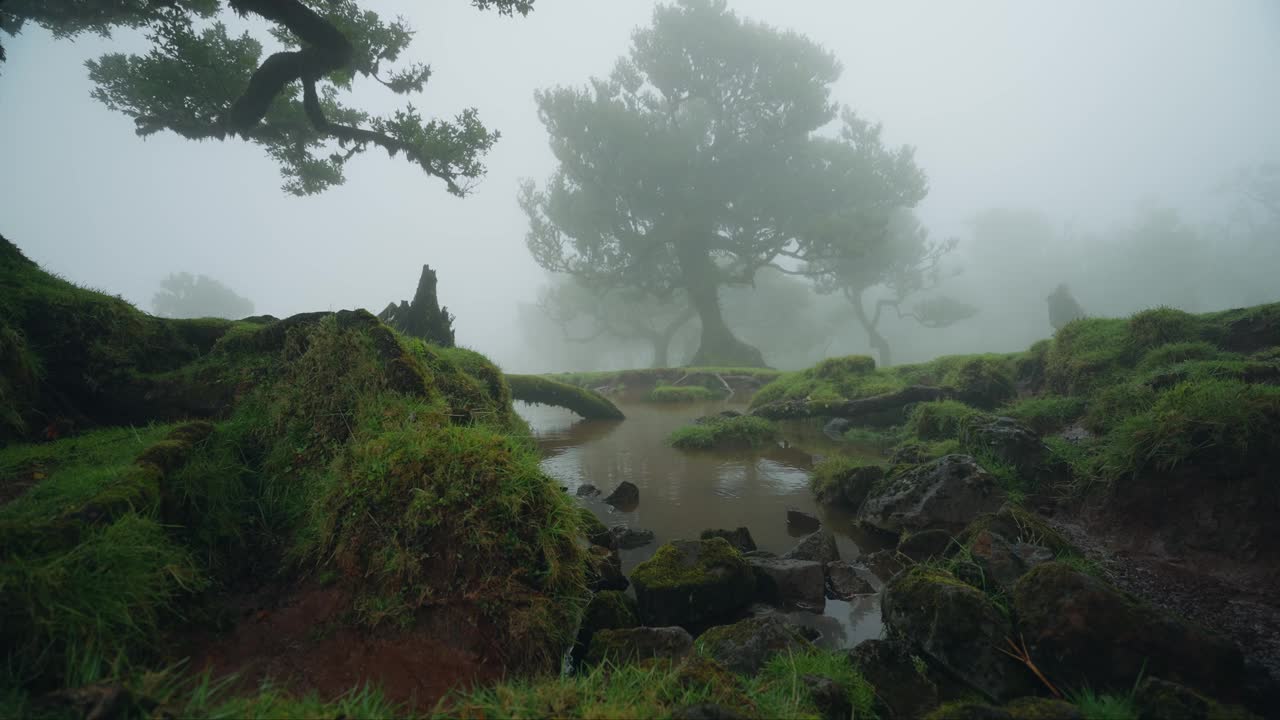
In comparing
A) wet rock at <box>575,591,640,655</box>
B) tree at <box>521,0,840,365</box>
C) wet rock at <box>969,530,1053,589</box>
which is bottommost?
wet rock at <box>575,591,640,655</box>

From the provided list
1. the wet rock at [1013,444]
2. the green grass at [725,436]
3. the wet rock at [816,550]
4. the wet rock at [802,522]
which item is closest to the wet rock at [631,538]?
the wet rock at [816,550]

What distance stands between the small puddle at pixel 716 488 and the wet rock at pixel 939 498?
1.09 ft

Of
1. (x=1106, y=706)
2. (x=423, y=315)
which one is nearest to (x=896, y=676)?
(x=1106, y=706)

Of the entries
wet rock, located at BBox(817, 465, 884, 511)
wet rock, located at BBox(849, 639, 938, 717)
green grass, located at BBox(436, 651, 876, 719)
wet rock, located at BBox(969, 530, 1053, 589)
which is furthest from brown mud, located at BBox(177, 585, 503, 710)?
wet rock, located at BBox(817, 465, 884, 511)

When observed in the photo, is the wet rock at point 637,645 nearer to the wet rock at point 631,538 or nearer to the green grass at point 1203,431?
the wet rock at point 631,538

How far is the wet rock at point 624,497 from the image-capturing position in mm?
5555

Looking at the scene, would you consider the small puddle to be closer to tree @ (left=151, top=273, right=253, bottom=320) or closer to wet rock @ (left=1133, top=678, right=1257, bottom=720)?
wet rock @ (left=1133, top=678, right=1257, bottom=720)

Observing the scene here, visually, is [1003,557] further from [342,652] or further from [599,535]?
[342,652]

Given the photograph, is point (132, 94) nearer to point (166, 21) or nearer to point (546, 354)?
point (166, 21)

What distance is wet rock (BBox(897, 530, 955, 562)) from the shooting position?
3.82 metres

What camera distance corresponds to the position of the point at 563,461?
26.3 ft

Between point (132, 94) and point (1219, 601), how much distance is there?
2071cm

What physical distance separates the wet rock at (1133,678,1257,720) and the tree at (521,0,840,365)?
28459 mm

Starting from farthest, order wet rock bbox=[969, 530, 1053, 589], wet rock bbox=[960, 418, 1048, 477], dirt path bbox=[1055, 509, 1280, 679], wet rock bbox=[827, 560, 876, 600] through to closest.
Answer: wet rock bbox=[960, 418, 1048, 477]
wet rock bbox=[827, 560, 876, 600]
wet rock bbox=[969, 530, 1053, 589]
dirt path bbox=[1055, 509, 1280, 679]
